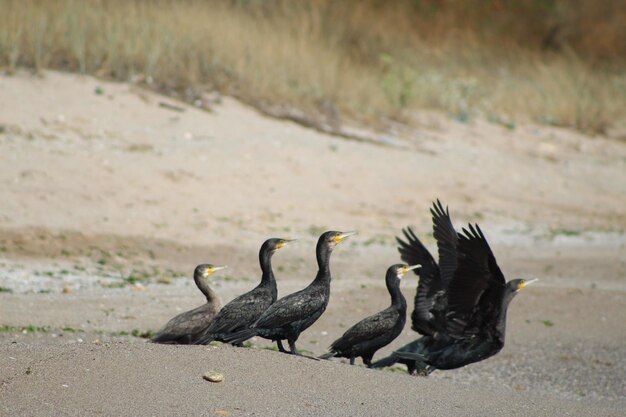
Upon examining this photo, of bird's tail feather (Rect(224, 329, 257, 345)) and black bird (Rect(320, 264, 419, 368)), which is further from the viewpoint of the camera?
black bird (Rect(320, 264, 419, 368))

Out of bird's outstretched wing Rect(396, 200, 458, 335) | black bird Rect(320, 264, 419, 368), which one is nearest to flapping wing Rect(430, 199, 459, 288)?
bird's outstretched wing Rect(396, 200, 458, 335)

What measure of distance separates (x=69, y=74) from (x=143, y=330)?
8.52 metres

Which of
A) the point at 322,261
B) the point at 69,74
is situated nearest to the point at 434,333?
the point at 322,261

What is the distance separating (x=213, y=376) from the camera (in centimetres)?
705

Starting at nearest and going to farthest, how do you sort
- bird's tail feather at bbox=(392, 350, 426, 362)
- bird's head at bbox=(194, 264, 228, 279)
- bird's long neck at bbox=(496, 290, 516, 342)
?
bird's long neck at bbox=(496, 290, 516, 342) < bird's tail feather at bbox=(392, 350, 426, 362) < bird's head at bbox=(194, 264, 228, 279)

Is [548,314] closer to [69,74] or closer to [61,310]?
[61,310]

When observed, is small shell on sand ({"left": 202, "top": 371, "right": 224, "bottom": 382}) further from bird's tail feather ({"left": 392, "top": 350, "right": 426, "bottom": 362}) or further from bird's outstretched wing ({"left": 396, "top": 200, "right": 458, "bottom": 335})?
bird's outstretched wing ({"left": 396, "top": 200, "right": 458, "bottom": 335})

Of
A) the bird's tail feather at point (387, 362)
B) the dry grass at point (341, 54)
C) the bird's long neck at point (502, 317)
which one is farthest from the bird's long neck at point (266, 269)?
the dry grass at point (341, 54)

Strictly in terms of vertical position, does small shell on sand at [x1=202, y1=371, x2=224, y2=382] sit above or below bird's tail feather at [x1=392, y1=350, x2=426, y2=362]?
above

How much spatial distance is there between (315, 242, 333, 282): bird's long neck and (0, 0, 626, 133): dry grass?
9990 mm

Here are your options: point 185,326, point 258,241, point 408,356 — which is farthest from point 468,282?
point 258,241

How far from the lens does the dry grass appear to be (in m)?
17.9

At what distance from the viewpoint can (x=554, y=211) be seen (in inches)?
685

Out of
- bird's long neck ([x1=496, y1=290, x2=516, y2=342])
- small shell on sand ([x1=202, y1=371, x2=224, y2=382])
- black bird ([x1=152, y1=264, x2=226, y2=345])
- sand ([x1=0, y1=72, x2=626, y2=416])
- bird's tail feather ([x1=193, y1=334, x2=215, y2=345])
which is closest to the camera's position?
small shell on sand ([x1=202, y1=371, x2=224, y2=382])
